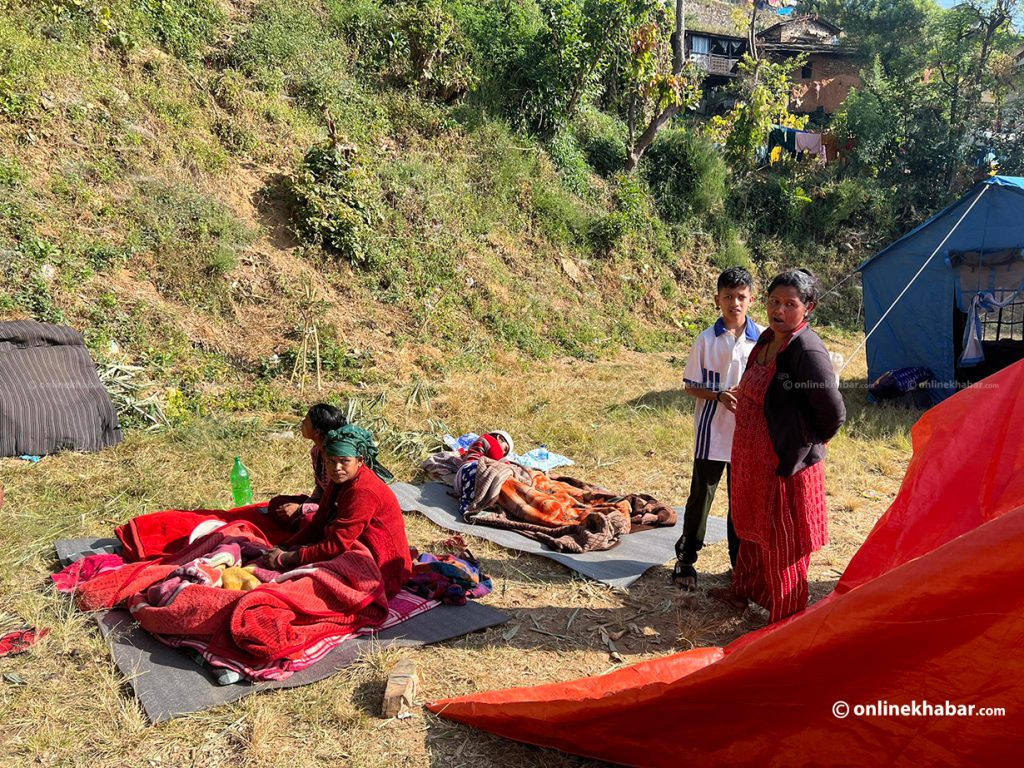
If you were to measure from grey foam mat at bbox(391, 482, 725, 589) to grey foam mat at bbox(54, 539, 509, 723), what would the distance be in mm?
768

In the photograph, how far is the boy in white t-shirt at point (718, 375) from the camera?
3.58 m

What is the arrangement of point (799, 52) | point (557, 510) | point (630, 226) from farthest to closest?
point (799, 52), point (630, 226), point (557, 510)

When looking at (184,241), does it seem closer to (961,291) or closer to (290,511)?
(290,511)

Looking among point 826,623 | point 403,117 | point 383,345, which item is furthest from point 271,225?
point 826,623

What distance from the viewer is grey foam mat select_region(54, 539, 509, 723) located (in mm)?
2732

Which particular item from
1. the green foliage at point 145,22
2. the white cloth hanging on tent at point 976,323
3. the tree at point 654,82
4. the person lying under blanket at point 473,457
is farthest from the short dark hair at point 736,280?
the tree at point 654,82

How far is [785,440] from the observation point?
9.98 feet

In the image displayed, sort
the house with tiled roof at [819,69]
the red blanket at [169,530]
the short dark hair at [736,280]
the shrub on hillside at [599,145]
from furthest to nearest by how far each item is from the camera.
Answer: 1. the house with tiled roof at [819,69]
2. the shrub on hillside at [599,145]
3. the red blanket at [169,530]
4. the short dark hair at [736,280]

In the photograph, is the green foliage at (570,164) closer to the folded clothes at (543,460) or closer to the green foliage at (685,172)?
the green foliage at (685,172)

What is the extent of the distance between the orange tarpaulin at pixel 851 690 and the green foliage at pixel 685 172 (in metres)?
13.3

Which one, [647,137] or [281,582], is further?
[647,137]

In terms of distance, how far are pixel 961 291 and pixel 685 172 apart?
7997 millimetres

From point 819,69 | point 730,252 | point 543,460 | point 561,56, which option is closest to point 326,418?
point 543,460

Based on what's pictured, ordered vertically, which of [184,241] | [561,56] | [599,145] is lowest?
[184,241]
